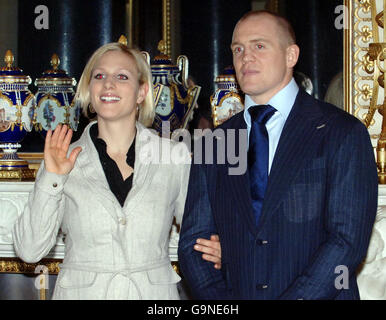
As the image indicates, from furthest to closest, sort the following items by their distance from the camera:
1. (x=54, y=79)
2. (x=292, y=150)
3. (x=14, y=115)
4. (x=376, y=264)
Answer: (x=54, y=79)
(x=14, y=115)
(x=376, y=264)
(x=292, y=150)

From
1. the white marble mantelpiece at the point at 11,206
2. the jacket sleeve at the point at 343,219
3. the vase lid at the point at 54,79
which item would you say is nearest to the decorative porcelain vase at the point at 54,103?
the vase lid at the point at 54,79

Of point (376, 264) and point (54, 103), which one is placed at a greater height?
point (54, 103)

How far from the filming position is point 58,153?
2.02 metres

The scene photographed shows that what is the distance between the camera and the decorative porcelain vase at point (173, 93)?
2932 mm

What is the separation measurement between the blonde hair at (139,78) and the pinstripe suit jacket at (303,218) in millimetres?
376

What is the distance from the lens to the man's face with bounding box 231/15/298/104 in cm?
189

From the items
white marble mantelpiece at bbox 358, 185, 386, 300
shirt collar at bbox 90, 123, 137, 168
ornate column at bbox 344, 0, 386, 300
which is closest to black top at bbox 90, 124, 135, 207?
shirt collar at bbox 90, 123, 137, 168

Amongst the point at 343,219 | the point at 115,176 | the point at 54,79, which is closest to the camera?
the point at 343,219

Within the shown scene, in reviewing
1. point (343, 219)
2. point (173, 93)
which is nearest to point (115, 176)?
point (343, 219)

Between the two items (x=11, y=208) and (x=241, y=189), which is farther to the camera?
(x=11, y=208)

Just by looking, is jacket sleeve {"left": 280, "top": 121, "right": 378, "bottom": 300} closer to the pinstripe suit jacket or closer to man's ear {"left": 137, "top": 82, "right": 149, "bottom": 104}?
the pinstripe suit jacket

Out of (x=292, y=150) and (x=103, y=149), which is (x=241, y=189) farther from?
(x=103, y=149)

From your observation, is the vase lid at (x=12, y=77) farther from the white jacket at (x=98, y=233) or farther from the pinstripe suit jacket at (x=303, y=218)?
the pinstripe suit jacket at (x=303, y=218)

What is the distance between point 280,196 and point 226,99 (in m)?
1.17
